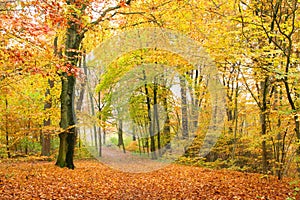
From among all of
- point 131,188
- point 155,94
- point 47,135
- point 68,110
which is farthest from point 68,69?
point 47,135

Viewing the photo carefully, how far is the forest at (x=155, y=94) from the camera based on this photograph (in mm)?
6766

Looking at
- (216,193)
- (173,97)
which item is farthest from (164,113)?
(216,193)

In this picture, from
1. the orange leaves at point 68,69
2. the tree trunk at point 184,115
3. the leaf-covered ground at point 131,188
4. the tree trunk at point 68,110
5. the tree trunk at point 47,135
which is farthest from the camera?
the tree trunk at point 47,135

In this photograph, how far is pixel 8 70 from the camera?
314 inches

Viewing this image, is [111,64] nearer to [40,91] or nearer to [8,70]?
[8,70]

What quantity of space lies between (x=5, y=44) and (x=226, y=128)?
11.8 m

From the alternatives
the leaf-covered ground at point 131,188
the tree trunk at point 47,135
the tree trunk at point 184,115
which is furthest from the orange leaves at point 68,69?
the tree trunk at point 47,135

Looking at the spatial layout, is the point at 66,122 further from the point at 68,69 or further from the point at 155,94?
the point at 68,69

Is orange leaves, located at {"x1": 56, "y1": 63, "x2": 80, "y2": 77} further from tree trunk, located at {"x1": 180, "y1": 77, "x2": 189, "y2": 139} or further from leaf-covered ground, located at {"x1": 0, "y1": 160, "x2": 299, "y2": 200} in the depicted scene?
tree trunk, located at {"x1": 180, "y1": 77, "x2": 189, "y2": 139}

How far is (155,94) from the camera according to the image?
13547 mm

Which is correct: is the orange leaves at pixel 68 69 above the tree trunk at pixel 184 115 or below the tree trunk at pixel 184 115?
above

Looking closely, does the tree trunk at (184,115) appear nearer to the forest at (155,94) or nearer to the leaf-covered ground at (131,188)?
the forest at (155,94)

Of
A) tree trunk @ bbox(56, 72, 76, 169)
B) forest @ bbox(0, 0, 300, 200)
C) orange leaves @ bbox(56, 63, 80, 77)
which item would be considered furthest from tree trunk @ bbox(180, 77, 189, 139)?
orange leaves @ bbox(56, 63, 80, 77)

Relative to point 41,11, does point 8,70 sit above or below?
below
